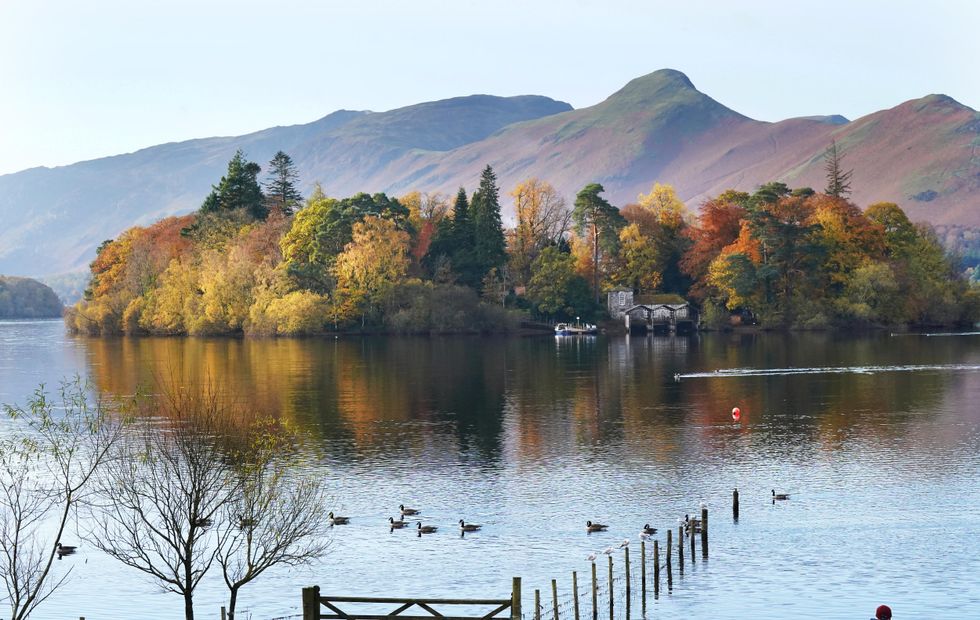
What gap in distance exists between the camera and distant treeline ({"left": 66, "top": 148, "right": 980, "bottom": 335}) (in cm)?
17762

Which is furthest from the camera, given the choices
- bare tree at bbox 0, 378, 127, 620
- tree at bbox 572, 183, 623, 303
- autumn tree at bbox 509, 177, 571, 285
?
autumn tree at bbox 509, 177, 571, 285

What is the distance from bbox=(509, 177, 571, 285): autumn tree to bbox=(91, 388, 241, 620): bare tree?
362 feet

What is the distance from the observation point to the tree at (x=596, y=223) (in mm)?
189875

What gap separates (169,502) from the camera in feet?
136

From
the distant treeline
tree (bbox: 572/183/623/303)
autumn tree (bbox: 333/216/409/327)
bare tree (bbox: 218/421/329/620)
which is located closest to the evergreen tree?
the distant treeline

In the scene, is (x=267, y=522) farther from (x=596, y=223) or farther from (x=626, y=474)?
(x=596, y=223)

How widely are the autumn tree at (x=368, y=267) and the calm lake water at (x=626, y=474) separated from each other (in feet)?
Answer: 160

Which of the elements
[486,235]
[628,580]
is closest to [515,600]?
[628,580]

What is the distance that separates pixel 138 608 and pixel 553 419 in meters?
45.8

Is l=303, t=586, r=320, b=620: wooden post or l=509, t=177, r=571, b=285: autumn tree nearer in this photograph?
l=303, t=586, r=320, b=620: wooden post

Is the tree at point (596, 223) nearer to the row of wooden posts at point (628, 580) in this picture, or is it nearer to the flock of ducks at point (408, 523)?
the flock of ducks at point (408, 523)

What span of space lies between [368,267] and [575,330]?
114ft

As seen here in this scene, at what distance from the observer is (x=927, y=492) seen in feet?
184

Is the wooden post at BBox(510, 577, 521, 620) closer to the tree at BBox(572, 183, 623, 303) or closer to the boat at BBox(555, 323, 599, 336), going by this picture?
the boat at BBox(555, 323, 599, 336)
